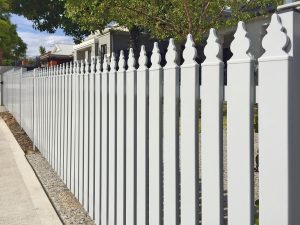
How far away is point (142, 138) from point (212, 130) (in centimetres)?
92

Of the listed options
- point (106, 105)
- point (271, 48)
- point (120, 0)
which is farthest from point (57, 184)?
point (120, 0)

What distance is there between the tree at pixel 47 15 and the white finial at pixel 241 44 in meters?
25.8

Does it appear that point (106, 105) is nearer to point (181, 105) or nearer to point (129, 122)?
point (129, 122)

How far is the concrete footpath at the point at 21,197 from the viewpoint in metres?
4.50

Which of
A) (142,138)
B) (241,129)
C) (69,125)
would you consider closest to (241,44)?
(241,129)

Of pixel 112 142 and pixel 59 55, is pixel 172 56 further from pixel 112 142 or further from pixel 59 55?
pixel 59 55

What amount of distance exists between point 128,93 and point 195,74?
1.04 m

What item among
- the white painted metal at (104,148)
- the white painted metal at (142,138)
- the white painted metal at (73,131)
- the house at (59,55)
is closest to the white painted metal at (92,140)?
the white painted metal at (104,148)

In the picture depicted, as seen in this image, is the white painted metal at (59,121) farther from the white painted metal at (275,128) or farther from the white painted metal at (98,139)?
the white painted metal at (275,128)

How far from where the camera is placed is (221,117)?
6.98 feet

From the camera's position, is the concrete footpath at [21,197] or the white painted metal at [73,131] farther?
the white painted metal at [73,131]

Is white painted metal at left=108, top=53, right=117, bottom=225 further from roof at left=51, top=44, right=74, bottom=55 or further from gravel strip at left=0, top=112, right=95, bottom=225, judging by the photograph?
roof at left=51, top=44, right=74, bottom=55

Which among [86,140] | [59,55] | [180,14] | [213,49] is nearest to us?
[213,49]

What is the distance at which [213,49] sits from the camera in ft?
6.98
